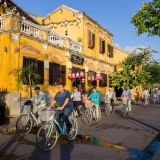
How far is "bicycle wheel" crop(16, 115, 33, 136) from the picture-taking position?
25.1 feet

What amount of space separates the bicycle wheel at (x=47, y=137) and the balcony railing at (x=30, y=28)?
29.0 feet

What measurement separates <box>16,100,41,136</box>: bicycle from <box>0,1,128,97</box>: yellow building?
4592mm

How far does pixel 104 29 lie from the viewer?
25.5 metres

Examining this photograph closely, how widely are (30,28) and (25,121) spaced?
313 inches

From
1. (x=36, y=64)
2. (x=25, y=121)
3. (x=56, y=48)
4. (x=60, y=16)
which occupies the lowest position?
(x=25, y=121)

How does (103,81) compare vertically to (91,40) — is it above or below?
below

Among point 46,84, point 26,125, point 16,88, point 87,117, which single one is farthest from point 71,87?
point 26,125

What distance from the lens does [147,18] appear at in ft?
30.3

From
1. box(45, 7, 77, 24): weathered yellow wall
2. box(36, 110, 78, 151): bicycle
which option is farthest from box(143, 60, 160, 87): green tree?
box(36, 110, 78, 151): bicycle

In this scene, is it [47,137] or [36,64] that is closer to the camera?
[47,137]

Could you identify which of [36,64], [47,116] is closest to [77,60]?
[36,64]

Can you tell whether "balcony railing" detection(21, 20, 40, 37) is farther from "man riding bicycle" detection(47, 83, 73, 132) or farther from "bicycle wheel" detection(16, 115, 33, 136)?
"man riding bicycle" detection(47, 83, 73, 132)

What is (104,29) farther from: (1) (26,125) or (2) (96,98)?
(1) (26,125)

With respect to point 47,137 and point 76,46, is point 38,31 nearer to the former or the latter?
point 76,46
